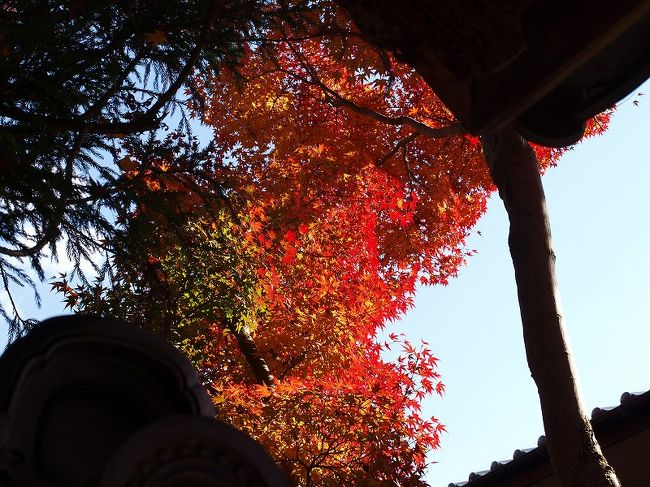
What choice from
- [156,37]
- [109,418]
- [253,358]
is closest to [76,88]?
[156,37]

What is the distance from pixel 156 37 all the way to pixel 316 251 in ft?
27.6

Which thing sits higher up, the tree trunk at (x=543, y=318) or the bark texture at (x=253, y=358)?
the bark texture at (x=253, y=358)

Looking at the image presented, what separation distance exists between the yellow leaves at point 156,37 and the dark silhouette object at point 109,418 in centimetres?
410

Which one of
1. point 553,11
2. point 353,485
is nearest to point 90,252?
point 553,11

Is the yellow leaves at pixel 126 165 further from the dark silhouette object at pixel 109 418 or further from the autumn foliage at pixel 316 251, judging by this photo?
the dark silhouette object at pixel 109 418

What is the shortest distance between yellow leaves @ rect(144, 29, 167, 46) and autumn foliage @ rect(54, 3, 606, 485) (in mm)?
1016

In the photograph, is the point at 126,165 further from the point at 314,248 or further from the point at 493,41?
the point at 314,248

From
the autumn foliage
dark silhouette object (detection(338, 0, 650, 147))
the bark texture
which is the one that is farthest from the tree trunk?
the bark texture

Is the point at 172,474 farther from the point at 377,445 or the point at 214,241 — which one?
the point at 214,241

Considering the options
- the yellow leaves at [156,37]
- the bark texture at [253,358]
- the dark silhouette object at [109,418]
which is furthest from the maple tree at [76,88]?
the bark texture at [253,358]

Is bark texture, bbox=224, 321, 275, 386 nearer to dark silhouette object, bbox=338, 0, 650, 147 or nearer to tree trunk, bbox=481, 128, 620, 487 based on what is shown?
tree trunk, bbox=481, 128, 620, 487

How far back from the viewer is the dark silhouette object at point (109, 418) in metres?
1.98

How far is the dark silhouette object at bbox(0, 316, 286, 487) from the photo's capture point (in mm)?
1979

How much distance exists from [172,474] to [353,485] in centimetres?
830
